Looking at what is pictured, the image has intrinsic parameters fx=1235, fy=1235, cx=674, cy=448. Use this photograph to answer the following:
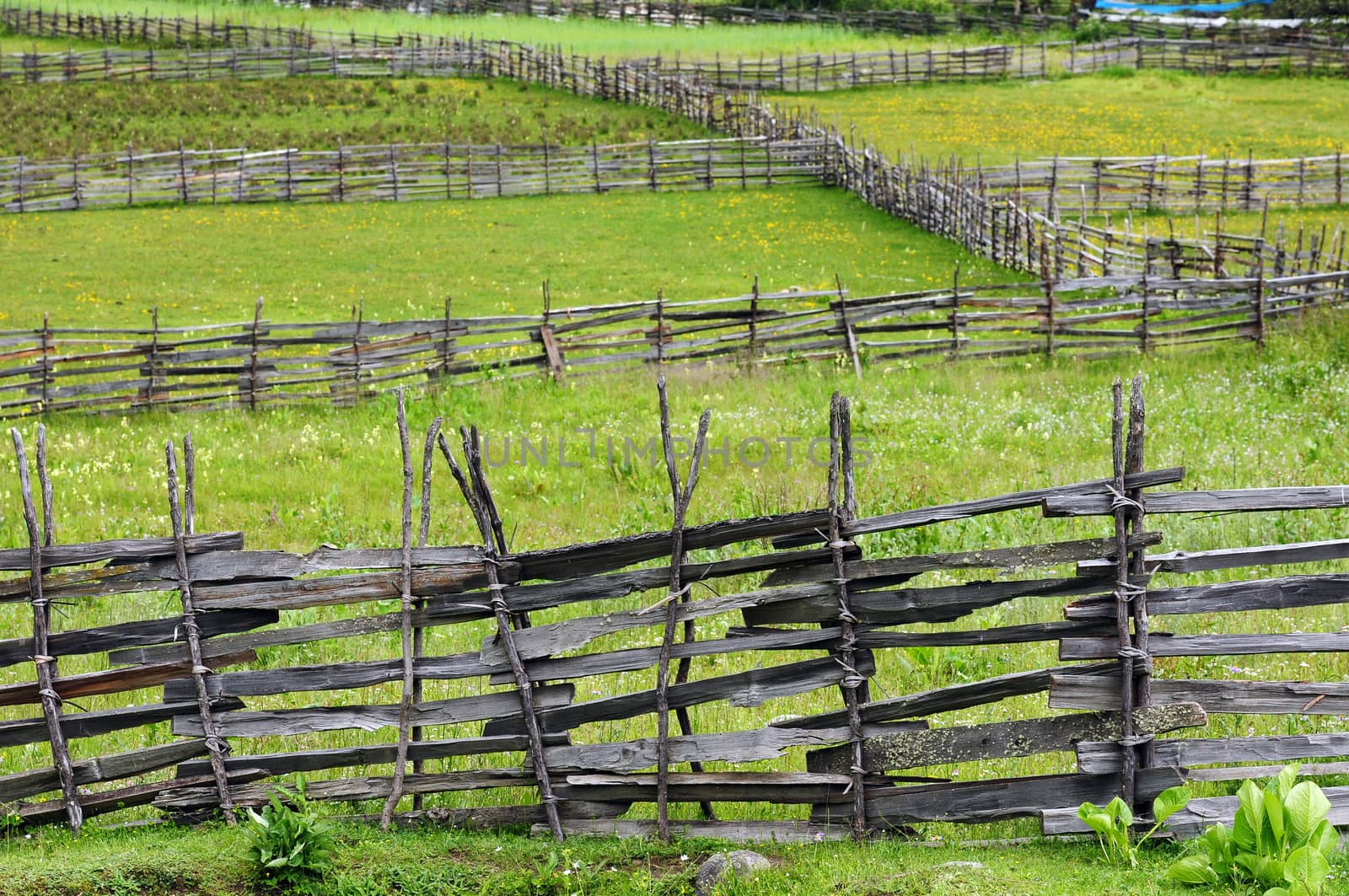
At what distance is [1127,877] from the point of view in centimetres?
439

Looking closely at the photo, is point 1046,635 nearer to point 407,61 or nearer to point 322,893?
point 322,893

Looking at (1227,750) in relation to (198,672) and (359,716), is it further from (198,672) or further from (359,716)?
(198,672)

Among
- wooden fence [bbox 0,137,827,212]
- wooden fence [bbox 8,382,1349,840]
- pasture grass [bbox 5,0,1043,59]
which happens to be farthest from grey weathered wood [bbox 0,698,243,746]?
pasture grass [bbox 5,0,1043,59]

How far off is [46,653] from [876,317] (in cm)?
1365

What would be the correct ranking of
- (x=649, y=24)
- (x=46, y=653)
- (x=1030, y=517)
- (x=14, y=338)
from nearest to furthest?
1. (x=46, y=653)
2. (x=1030, y=517)
3. (x=14, y=338)
4. (x=649, y=24)

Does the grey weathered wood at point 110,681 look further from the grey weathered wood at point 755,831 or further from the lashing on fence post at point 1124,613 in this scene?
the lashing on fence post at point 1124,613

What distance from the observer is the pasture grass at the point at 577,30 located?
1980 inches

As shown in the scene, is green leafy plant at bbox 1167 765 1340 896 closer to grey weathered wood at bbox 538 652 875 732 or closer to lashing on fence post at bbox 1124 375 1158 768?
lashing on fence post at bbox 1124 375 1158 768

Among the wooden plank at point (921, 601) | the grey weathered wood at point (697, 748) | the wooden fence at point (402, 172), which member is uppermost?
the wooden fence at point (402, 172)

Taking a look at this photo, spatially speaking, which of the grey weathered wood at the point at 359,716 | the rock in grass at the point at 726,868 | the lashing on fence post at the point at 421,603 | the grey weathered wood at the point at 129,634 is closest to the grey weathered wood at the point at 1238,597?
the rock in grass at the point at 726,868

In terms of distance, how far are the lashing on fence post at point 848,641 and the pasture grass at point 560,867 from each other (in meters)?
0.21

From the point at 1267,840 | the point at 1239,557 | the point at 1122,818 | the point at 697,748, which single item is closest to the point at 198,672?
the point at 697,748

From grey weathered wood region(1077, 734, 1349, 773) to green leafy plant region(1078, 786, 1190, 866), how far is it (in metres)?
0.22

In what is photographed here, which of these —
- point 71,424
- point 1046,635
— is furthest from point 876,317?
point 1046,635
